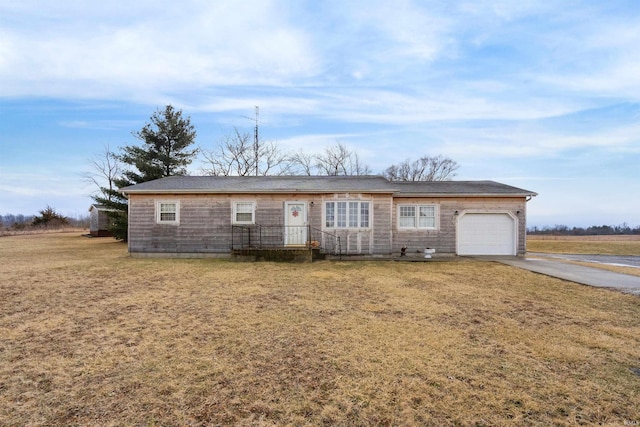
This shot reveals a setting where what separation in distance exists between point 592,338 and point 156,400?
19.3 ft

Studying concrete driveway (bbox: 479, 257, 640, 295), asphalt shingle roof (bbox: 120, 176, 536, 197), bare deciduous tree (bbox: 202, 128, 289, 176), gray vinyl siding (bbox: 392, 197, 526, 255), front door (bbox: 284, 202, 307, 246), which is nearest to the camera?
concrete driveway (bbox: 479, 257, 640, 295)

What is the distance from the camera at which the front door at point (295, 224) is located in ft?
45.7

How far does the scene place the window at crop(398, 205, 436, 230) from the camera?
14.7 metres

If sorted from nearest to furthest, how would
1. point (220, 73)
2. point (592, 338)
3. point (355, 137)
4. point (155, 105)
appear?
1. point (592, 338)
2. point (220, 73)
3. point (155, 105)
4. point (355, 137)

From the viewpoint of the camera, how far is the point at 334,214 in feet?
45.6

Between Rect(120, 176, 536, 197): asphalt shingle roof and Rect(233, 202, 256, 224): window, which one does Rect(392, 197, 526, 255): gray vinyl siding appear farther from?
Rect(233, 202, 256, 224): window

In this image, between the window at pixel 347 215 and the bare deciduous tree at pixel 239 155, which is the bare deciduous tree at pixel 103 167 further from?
the window at pixel 347 215

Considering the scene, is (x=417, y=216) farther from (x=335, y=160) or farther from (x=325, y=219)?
(x=335, y=160)

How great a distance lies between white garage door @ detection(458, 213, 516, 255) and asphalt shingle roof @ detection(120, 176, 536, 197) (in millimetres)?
1215

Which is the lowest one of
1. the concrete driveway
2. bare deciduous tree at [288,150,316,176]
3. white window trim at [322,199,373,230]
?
the concrete driveway

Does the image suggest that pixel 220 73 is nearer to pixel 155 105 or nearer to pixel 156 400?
pixel 155 105

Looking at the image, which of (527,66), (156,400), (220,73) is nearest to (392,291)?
(156,400)

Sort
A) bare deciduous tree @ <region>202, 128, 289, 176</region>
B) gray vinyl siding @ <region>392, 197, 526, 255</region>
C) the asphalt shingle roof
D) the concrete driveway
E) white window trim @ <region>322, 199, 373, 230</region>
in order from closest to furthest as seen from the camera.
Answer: the concrete driveway, the asphalt shingle roof, white window trim @ <region>322, 199, 373, 230</region>, gray vinyl siding @ <region>392, 197, 526, 255</region>, bare deciduous tree @ <region>202, 128, 289, 176</region>

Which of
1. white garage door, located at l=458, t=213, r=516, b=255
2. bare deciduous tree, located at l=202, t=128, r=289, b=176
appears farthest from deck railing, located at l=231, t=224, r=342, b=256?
bare deciduous tree, located at l=202, t=128, r=289, b=176
